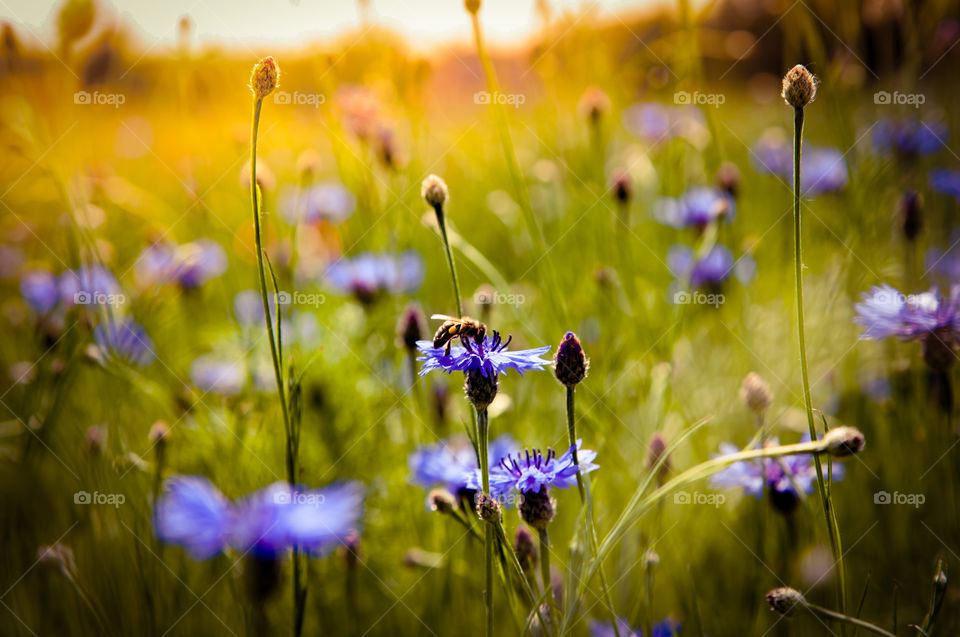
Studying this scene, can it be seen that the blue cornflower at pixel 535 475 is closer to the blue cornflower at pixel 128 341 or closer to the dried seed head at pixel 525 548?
the dried seed head at pixel 525 548

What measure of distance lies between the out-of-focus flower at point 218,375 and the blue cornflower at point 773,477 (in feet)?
3.76

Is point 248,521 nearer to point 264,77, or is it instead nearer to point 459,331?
point 459,331

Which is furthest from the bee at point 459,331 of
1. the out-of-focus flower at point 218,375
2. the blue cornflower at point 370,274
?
the out-of-focus flower at point 218,375

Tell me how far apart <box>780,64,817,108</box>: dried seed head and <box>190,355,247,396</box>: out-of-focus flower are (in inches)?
52.5

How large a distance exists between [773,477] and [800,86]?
650 millimetres

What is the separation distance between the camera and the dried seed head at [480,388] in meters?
0.78

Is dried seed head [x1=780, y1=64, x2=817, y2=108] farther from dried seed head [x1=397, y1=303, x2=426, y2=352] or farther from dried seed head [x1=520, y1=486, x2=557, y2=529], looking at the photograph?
dried seed head [x1=397, y1=303, x2=426, y2=352]

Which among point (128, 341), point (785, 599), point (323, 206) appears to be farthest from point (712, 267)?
point (128, 341)

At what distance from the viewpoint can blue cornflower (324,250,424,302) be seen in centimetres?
164

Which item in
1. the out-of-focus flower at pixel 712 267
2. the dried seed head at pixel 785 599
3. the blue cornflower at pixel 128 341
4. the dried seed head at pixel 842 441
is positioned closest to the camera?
the dried seed head at pixel 842 441

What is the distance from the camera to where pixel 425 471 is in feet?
3.48

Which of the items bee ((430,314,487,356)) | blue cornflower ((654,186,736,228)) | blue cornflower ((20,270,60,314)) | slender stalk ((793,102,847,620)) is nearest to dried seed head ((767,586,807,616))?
slender stalk ((793,102,847,620))

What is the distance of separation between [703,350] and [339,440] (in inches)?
42.3

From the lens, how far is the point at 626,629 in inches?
38.4
